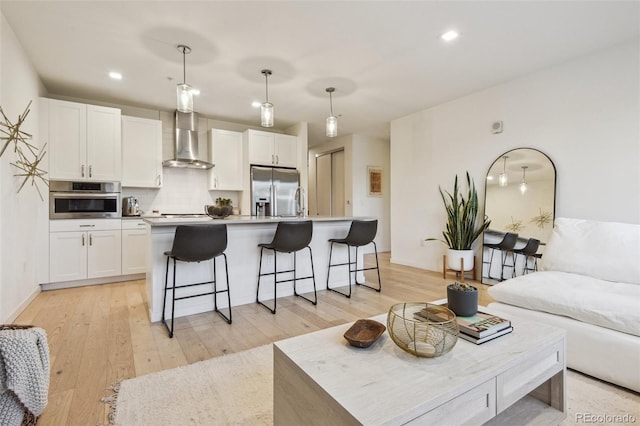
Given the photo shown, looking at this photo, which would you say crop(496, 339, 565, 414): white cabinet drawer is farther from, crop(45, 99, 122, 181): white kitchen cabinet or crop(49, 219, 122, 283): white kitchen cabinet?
crop(45, 99, 122, 181): white kitchen cabinet

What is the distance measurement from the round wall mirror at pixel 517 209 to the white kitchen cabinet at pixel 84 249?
5.16 metres

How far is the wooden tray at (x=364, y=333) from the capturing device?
1.23 m

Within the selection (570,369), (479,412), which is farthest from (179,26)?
(570,369)

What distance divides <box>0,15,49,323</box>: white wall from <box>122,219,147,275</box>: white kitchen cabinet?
2.91 ft

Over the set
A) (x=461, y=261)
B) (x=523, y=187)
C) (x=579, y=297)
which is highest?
(x=523, y=187)

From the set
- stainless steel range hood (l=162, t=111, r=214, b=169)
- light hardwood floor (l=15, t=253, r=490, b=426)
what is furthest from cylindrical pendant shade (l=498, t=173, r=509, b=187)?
stainless steel range hood (l=162, t=111, r=214, b=169)

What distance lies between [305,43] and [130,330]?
3.10m

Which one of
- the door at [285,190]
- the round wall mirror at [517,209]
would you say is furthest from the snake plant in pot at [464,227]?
the door at [285,190]

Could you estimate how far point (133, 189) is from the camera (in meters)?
4.82

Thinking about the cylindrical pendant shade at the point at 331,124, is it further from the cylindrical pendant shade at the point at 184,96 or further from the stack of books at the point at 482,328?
the stack of books at the point at 482,328

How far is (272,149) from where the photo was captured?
5590mm

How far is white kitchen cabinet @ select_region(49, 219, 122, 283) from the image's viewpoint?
3848 mm

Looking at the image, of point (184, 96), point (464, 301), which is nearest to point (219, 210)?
point (184, 96)

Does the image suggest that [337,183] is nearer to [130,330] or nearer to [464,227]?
[464,227]
